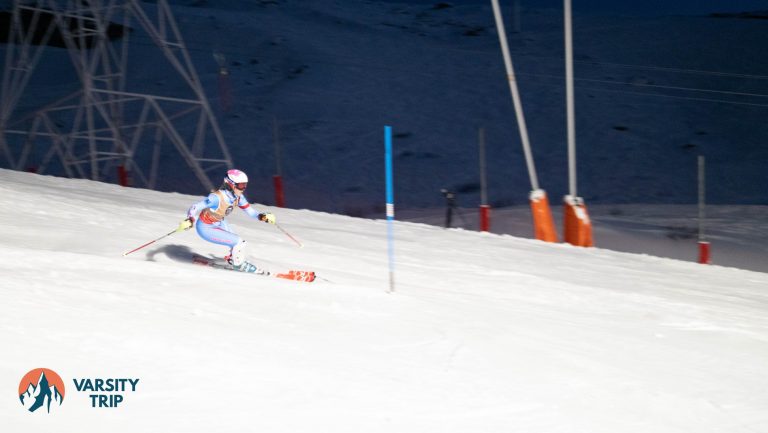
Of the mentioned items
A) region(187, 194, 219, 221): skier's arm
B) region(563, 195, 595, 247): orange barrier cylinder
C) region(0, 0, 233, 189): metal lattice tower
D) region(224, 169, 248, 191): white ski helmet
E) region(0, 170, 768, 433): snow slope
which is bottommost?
region(0, 170, 768, 433): snow slope

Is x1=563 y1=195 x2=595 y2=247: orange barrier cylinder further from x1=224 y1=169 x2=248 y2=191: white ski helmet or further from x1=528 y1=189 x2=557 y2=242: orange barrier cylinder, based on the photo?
x1=224 y1=169 x2=248 y2=191: white ski helmet

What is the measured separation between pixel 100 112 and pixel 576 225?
12251 mm

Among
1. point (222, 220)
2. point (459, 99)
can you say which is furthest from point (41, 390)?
point (459, 99)

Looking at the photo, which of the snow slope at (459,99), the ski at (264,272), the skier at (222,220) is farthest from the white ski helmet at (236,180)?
the snow slope at (459,99)

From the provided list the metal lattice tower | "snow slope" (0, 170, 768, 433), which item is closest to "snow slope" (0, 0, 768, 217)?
the metal lattice tower

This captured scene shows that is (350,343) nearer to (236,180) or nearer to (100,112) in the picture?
(236,180)

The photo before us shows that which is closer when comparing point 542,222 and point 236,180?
point 236,180

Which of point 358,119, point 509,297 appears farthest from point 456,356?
point 358,119

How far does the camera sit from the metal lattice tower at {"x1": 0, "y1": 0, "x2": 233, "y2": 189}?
53.7ft

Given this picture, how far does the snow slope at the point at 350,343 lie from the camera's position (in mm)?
4629

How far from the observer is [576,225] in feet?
43.7

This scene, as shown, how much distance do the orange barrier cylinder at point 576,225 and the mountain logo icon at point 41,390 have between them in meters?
9.89

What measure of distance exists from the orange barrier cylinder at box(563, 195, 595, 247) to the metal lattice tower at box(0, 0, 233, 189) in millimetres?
6239

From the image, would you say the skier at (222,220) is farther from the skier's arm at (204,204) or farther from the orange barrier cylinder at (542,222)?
the orange barrier cylinder at (542,222)
